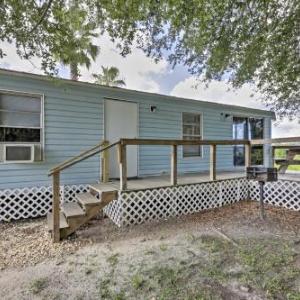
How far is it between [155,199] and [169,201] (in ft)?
1.20

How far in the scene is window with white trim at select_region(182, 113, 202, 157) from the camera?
26.0 feet

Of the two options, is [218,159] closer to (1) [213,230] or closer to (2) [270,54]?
(2) [270,54]

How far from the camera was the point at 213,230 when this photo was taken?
14.6ft

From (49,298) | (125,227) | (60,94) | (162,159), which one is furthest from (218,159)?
(49,298)

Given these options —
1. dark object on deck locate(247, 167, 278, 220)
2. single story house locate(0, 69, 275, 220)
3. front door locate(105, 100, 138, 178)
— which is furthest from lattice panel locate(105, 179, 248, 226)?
single story house locate(0, 69, 275, 220)

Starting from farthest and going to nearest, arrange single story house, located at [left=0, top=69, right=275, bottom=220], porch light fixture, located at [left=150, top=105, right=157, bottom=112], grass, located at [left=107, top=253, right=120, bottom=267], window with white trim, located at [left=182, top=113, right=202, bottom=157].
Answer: window with white trim, located at [left=182, top=113, right=202, bottom=157]
porch light fixture, located at [left=150, top=105, right=157, bottom=112]
single story house, located at [left=0, top=69, right=275, bottom=220]
grass, located at [left=107, top=253, right=120, bottom=267]

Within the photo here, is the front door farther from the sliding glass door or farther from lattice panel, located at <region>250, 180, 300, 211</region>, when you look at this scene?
the sliding glass door

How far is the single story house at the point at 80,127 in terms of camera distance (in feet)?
17.3

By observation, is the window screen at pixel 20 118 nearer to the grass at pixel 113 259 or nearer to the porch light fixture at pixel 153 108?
the porch light fixture at pixel 153 108

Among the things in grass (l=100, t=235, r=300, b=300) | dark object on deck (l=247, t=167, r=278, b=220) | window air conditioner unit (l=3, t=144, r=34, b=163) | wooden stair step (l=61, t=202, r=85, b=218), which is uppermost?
window air conditioner unit (l=3, t=144, r=34, b=163)

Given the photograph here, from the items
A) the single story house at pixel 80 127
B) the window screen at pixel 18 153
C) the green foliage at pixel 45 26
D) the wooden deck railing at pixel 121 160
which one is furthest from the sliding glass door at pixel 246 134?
the window screen at pixel 18 153

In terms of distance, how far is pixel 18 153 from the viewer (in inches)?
209

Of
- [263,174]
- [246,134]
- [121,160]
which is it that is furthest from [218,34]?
[246,134]

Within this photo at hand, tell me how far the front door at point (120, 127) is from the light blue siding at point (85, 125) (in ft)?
0.54
